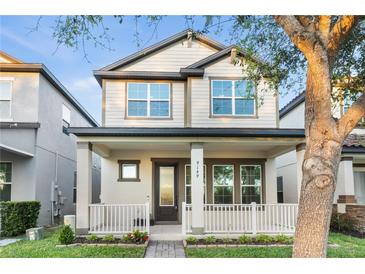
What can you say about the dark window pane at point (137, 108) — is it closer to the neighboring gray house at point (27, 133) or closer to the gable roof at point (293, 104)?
the neighboring gray house at point (27, 133)

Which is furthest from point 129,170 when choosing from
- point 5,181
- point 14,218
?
point 5,181

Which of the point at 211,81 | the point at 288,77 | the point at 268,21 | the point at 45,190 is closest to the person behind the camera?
the point at 268,21

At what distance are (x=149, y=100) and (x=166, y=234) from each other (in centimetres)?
440

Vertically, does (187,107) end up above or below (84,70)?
below

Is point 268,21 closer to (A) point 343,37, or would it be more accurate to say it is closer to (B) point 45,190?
(A) point 343,37

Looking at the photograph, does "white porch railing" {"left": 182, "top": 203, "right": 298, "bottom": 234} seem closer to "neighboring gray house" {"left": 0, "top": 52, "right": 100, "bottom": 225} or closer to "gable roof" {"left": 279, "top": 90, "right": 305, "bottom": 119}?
"neighboring gray house" {"left": 0, "top": 52, "right": 100, "bottom": 225}

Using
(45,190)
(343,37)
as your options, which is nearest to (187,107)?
A: (45,190)

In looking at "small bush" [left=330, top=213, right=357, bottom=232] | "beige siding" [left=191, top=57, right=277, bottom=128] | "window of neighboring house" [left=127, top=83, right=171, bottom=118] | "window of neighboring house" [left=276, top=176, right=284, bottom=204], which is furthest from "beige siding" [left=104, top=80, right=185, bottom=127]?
"window of neighboring house" [left=276, top=176, right=284, bottom=204]

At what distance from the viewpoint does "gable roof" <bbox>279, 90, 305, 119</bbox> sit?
14.4 metres

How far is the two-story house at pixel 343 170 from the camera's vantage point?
37.0ft

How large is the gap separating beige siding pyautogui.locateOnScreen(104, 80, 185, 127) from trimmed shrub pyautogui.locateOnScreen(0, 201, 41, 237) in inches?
137

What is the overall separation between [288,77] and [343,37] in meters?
3.22

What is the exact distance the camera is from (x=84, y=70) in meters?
12.7

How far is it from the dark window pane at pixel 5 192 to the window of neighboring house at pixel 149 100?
451cm
